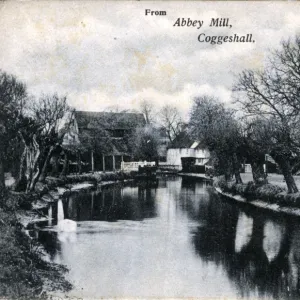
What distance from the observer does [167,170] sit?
3497cm

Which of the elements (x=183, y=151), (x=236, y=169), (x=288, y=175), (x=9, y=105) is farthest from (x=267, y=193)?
(x=183, y=151)

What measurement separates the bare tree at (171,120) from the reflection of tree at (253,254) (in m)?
3.70

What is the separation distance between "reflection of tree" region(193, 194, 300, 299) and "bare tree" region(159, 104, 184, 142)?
3.70 metres

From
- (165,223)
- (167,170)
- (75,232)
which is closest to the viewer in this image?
(75,232)

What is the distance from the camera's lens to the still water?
8.24 m

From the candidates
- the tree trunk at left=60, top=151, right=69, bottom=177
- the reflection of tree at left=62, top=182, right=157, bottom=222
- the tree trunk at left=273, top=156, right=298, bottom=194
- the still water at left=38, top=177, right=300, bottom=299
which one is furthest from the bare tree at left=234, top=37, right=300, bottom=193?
the tree trunk at left=60, top=151, right=69, bottom=177

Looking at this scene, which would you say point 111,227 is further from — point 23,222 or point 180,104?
point 180,104

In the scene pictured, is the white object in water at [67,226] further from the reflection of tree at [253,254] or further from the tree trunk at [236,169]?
the tree trunk at [236,169]

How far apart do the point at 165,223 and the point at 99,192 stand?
6.58m

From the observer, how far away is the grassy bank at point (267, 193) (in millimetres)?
14228

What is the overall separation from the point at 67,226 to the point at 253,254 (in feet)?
16.1

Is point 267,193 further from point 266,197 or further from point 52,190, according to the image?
point 52,190

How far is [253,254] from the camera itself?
32.4 feet

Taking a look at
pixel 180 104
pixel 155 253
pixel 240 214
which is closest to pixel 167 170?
pixel 240 214
